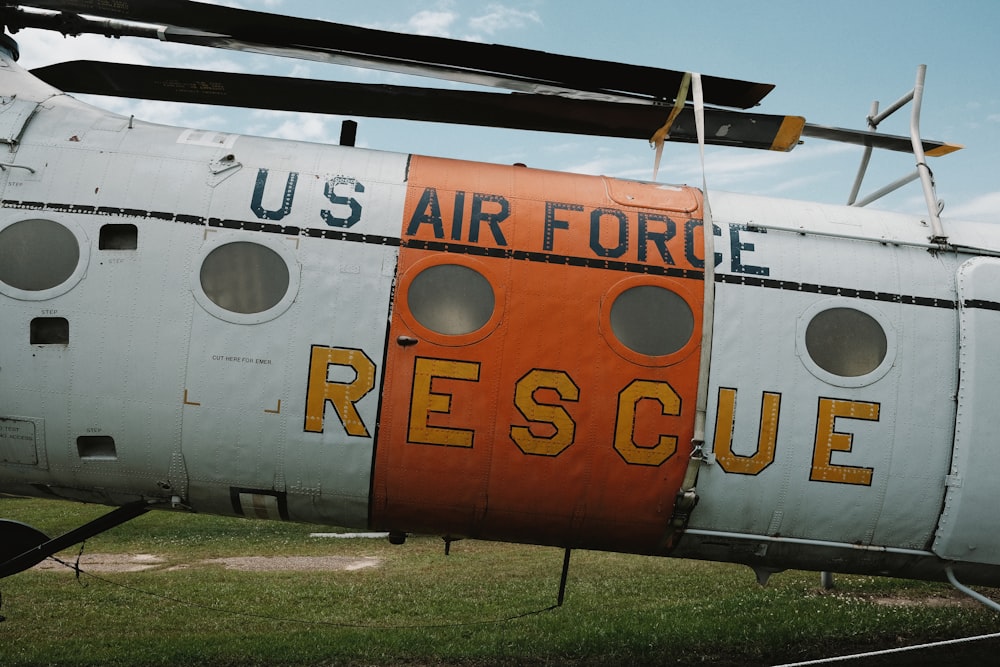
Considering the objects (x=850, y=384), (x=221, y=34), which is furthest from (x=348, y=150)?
(x=850, y=384)

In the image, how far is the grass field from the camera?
8.94 metres

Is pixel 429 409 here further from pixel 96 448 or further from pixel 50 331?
pixel 50 331

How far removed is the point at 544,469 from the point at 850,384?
8.15ft

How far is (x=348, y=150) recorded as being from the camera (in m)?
6.30

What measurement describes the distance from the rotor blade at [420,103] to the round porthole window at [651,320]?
207cm

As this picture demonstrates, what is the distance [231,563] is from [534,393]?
1280cm

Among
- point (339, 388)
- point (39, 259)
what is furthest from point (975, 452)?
point (39, 259)

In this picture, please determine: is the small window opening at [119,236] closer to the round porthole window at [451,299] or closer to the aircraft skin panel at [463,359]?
the aircraft skin panel at [463,359]

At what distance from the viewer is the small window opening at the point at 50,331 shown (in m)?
5.51

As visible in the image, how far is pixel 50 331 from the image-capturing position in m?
5.53

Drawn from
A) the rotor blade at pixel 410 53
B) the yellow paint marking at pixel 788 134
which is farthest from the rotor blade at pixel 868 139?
the rotor blade at pixel 410 53

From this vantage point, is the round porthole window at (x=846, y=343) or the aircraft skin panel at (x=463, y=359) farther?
the round porthole window at (x=846, y=343)

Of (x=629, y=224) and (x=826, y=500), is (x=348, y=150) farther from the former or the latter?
(x=826, y=500)

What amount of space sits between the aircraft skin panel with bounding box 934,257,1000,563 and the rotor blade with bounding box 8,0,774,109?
268 centimetres
